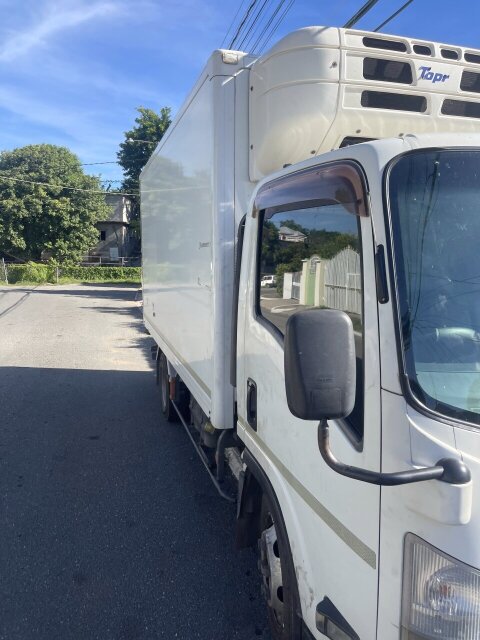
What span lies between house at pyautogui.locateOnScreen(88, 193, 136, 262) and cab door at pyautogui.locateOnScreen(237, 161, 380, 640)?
45.8 m

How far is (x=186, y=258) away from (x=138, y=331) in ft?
37.3

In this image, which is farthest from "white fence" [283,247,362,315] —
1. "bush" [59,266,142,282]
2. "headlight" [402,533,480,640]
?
"bush" [59,266,142,282]

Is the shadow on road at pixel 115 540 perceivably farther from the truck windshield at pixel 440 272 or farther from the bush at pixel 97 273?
the bush at pixel 97 273

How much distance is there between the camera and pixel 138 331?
15320 mm

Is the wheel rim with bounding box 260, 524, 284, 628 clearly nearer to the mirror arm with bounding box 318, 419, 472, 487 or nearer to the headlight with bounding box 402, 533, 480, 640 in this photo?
the headlight with bounding box 402, 533, 480, 640

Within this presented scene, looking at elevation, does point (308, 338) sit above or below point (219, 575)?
above

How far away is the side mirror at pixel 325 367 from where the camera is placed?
5.07 ft

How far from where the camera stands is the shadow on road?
3074 mm

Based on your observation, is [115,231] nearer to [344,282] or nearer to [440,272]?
[344,282]

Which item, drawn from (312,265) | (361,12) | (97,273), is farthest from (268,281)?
(97,273)

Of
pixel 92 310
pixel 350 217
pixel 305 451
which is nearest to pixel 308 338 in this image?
pixel 350 217

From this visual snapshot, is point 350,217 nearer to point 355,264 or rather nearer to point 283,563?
point 355,264

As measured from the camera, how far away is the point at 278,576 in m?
2.49

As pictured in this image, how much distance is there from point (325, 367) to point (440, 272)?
1.60 feet
